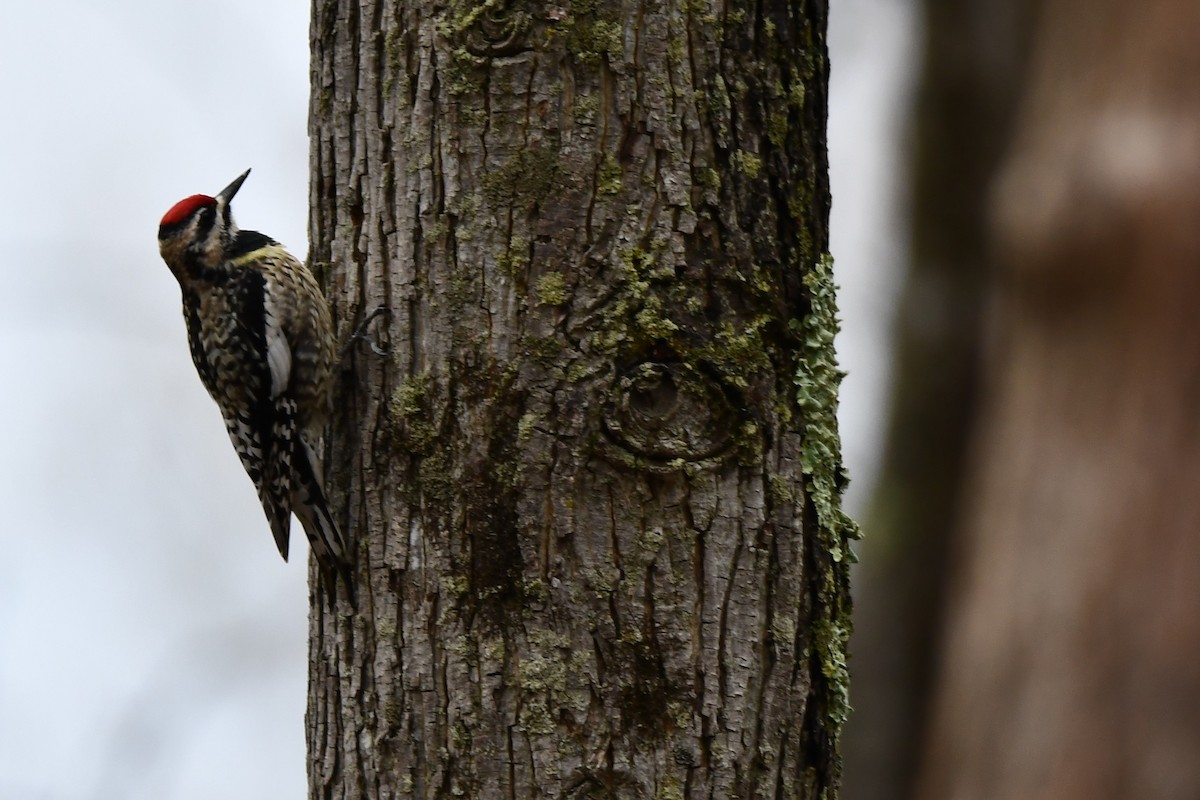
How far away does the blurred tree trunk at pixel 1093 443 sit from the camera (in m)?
0.96

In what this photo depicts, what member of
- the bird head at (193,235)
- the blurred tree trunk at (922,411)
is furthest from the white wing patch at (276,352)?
the blurred tree trunk at (922,411)

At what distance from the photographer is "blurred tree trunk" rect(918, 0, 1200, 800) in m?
0.96

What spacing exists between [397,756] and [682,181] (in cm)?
124

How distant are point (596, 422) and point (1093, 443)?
1403 mm

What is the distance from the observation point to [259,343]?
405 cm

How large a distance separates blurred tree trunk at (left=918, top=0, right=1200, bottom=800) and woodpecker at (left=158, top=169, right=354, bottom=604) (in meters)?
2.06

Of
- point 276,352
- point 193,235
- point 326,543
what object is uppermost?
point 193,235

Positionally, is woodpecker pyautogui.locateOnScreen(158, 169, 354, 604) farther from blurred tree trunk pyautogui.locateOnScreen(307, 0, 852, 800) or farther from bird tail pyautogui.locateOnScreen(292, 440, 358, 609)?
blurred tree trunk pyautogui.locateOnScreen(307, 0, 852, 800)

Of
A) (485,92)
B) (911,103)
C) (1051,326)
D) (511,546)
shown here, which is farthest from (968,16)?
(1051,326)

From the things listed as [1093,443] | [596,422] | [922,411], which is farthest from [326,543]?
[922,411]

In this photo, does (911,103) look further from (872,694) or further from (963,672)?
(963,672)

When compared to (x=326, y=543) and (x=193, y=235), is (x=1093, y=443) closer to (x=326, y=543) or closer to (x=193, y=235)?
(x=326, y=543)

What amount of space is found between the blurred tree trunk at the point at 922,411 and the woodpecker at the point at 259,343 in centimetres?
207

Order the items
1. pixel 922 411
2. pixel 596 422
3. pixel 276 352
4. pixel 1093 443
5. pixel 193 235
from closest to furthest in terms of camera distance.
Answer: pixel 1093 443
pixel 596 422
pixel 276 352
pixel 193 235
pixel 922 411
